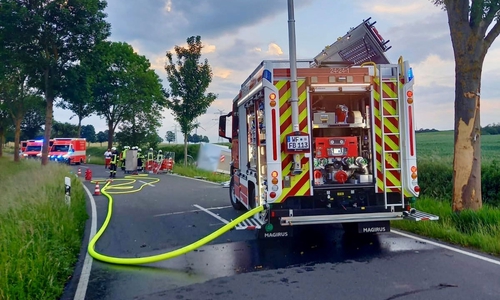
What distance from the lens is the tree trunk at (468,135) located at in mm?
8328

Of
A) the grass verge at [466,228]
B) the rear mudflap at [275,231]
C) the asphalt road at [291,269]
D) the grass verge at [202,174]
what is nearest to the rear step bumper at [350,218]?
the rear mudflap at [275,231]

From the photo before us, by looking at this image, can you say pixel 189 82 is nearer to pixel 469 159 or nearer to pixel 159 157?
pixel 159 157

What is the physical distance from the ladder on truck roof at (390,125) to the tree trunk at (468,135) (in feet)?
7.22

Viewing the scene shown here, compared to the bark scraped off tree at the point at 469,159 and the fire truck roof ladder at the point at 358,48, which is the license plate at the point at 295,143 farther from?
the bark scraped off tree at the point at 469,159

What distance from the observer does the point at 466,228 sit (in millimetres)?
7773

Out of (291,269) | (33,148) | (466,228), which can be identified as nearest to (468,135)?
(466,228)

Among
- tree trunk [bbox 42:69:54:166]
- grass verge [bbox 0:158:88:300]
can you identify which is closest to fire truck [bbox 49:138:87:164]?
tree trunk [bbox 42:69:54:166]

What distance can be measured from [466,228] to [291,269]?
3743mm

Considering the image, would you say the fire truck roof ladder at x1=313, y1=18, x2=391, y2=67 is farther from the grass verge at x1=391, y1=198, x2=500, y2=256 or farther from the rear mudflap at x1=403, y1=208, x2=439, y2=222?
the grass verge at x1=391, y1=198, x2=500, y2=256

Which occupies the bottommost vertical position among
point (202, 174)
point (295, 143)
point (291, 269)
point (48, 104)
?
point (291, 269)

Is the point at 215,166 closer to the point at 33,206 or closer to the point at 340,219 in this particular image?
the point at 33,206

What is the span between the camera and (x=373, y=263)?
619cm

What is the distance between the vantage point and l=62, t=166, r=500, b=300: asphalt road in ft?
16.8

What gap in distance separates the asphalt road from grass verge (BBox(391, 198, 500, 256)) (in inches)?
18.7
